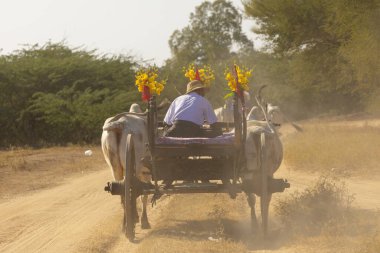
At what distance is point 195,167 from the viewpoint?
783 centimetres

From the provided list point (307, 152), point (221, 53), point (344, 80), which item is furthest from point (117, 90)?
point (221, 53)

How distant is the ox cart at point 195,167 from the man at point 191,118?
0.57 m

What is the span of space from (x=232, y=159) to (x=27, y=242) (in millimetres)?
2756

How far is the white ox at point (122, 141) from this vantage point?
8656mm

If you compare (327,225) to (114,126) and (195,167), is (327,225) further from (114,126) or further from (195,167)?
(114,126)

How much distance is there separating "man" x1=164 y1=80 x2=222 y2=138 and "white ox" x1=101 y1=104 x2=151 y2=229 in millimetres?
482

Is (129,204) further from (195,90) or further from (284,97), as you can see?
(284,97)

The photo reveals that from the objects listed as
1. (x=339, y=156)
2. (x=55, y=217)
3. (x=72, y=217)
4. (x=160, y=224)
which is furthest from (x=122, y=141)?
(x=339, y=156)

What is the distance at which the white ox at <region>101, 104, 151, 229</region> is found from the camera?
8656 mm

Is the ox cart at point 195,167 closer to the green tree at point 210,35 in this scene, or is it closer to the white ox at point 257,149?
the white ox at point 257,149

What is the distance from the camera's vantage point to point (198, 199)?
1077 cm

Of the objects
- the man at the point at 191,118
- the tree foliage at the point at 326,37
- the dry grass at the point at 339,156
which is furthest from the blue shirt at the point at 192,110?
the tree foliage at the point at 326,37

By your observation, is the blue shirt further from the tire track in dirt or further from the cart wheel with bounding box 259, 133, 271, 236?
the tire track in dirt

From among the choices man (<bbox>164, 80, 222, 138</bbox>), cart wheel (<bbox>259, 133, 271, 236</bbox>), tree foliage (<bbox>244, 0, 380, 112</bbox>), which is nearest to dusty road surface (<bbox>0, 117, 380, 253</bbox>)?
cart wheel (<bbox>259, 133, 271, 236</bbox>)
